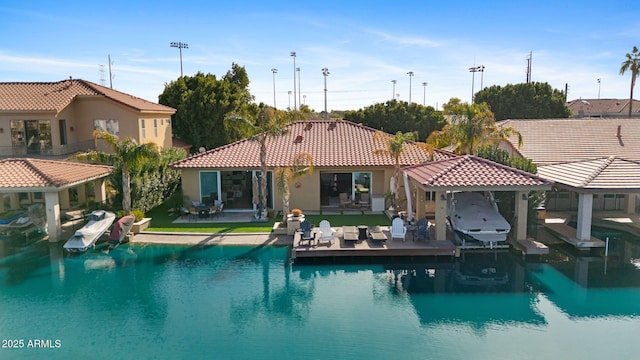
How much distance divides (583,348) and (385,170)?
1622 cm

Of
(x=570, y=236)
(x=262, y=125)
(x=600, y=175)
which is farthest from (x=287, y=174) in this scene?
(x=600, y=175)

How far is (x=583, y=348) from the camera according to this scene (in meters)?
11.9

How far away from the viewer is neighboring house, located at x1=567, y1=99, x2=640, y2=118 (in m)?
88.5

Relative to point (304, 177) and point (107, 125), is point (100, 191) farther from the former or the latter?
point (304, 177)

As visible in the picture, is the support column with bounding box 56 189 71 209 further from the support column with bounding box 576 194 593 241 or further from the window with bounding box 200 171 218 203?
the support column with bounding box 576 194 593 241

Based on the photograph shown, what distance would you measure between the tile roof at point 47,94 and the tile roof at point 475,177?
22.7 m

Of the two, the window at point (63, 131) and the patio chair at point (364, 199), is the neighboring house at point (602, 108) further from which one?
the window at point (63, 131)

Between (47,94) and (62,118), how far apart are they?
279cm

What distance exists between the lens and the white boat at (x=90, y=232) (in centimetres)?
1972

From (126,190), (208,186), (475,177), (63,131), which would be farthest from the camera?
(63,131)

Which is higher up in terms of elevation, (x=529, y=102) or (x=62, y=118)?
(x=529, y=102)

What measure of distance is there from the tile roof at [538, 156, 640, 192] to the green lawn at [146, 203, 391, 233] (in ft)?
28.5

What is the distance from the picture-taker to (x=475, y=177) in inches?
787

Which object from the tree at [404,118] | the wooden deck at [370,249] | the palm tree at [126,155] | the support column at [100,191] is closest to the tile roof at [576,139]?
the wooden deck at [370,249]
